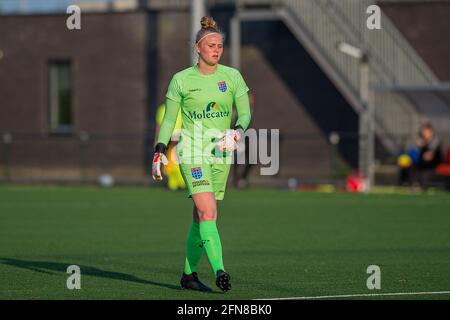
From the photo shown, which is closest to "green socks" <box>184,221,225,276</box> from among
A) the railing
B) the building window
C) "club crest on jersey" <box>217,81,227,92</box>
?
"club crest on jersey" <box>217,81,227,92</box>

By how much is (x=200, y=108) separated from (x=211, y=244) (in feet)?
4.30

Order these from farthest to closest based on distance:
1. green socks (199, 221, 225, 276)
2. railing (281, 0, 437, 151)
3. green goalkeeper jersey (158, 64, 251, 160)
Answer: railing (281, 0, 437, 151) → green goalkeeper jersey (158, 64, 251, 160) → green socks (199, 221, 225, 276)

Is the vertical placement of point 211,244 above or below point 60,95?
below

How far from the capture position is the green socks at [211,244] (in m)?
10.8

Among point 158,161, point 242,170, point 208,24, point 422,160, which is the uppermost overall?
point 208,24

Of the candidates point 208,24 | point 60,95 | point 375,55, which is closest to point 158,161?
point 208,24

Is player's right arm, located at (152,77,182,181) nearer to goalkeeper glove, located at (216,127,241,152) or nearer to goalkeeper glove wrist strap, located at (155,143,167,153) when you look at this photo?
goalkeeper glove wrist strap, located at (155,143,167,153)

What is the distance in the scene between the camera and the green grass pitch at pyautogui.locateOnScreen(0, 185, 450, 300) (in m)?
11.7

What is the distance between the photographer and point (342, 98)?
37219 millimetres

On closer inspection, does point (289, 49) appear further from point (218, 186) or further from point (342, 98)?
point (218, 186)

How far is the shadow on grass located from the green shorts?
1.07 meters

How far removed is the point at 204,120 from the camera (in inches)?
443

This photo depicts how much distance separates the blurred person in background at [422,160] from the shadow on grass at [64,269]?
709 inches

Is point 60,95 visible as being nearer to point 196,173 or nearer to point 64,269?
point 64,269
